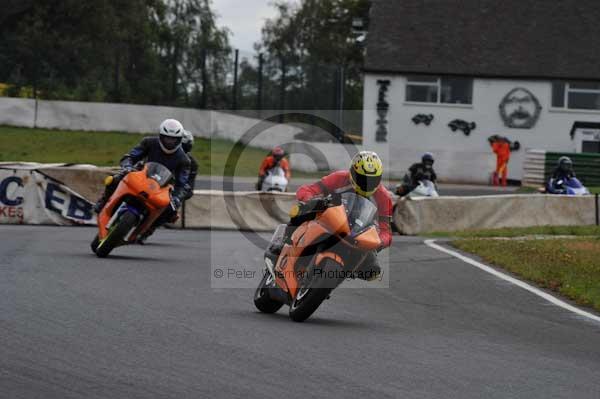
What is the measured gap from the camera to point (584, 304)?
12672 millimetres

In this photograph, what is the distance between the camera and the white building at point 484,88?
153 feet

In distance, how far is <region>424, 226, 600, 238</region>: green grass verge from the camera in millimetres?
21500

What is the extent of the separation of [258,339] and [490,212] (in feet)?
50.6

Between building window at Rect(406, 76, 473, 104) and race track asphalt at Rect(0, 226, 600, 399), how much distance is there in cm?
3377

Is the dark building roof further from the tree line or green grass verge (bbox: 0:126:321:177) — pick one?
green grass verge (bbox: 0:126:321:177)

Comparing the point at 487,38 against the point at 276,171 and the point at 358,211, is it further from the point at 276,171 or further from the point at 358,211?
the point at 358,211

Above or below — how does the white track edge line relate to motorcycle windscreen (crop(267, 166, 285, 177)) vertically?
below

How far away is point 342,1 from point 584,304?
6902 cm

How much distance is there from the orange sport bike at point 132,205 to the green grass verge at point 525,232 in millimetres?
8364

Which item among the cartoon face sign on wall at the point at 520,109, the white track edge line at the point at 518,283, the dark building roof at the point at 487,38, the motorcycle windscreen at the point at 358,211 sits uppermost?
the dark building roof at the point at 487,38

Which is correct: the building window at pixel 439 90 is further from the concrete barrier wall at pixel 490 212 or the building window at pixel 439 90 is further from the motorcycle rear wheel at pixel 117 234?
the motorcycle rear wheel at pixel 117 234

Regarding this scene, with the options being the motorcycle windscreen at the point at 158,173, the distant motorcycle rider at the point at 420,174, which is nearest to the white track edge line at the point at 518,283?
the motorcycle windscreen at the point at 158,173

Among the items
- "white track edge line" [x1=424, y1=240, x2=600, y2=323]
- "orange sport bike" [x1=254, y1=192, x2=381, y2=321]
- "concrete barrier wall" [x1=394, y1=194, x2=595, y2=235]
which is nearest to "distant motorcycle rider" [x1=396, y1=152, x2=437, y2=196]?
"concrete barrier wall" [x1=394, y1=194, x2=595, y2=235]

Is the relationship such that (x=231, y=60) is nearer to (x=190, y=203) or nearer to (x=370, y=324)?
(x=190, y=203)
